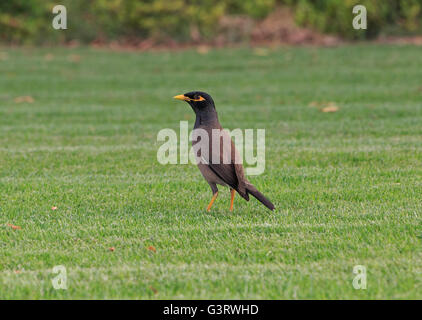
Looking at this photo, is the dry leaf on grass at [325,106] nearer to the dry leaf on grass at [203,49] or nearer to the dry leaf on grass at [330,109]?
the dry leaf on grass at [330,109]

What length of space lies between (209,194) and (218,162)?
938 millimetres

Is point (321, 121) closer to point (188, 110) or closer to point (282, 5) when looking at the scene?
point (188, 110)

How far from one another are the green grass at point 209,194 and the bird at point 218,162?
233 mm

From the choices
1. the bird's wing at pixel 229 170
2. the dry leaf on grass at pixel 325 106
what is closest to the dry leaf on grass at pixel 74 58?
the dry leaf on grass at pixel 325 106

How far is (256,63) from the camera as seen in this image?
14.0 m

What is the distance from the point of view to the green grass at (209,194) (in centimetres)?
402

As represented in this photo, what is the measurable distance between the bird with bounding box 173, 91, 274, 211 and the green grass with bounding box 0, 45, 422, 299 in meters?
0.23

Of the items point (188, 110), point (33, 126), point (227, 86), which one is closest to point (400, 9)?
point (227, 86)

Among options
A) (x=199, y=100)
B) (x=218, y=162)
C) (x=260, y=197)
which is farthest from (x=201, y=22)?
(x=260, y=197)

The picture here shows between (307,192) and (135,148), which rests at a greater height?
(135,148)

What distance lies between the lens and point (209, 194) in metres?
5.93

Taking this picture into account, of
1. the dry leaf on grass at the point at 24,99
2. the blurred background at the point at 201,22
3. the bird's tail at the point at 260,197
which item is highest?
the blurred background at the point at 201,22

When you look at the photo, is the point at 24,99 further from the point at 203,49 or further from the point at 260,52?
the point at 260,52
